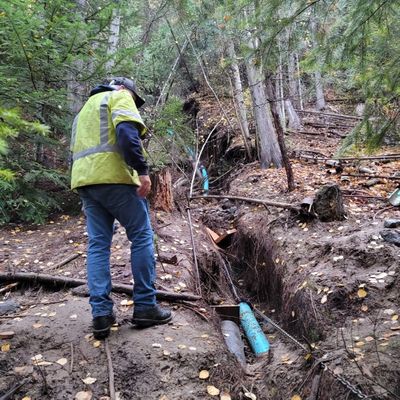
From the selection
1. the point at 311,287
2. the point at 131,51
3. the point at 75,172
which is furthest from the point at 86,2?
the point at 311,287

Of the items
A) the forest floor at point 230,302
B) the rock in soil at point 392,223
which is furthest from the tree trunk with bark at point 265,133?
the rock in soil at point 392,223

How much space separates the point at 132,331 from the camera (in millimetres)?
3373

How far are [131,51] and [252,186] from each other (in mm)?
4223

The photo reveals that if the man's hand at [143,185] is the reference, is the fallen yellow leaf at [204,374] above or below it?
below

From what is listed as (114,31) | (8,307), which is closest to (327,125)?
(114,31)

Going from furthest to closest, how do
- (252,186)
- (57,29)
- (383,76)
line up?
(252,186) → (57,29) → (383,76)

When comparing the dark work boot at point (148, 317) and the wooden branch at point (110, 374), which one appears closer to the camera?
the wooden branch at point (110, 374)

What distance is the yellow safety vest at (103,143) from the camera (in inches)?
123

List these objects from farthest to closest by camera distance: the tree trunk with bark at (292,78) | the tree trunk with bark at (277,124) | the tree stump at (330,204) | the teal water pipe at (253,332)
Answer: the tree trunk with bark at (292,78) < the tree trunk with bark at (277,124) < the tree stump at (330,204) < the teal water pipe at (253,332)

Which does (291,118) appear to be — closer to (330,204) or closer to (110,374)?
(330,204)

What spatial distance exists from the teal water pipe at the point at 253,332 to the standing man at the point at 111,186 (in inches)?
61.0

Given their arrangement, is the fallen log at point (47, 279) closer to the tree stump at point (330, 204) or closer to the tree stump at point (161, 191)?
the tree stump at point (330, 204)

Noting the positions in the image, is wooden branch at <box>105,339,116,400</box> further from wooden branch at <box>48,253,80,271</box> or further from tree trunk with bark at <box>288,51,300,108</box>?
tree trunk with bark at <box>288,51,300,108</box>

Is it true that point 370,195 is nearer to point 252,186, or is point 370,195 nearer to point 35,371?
point 252,186
